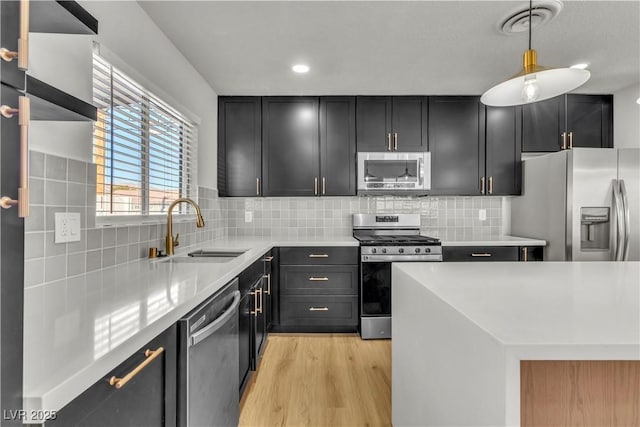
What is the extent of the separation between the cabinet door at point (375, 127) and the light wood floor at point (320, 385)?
188cm

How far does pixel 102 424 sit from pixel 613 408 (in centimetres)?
119

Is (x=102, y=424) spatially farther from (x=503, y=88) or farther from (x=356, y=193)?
(x=356, y=193)

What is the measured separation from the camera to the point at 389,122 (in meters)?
3.40

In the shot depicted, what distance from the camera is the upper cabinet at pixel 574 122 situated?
11.1ft

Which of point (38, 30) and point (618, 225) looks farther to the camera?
point (618, 225)

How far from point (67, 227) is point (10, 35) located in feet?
3.34

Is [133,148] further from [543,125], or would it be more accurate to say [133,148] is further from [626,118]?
[626,118]

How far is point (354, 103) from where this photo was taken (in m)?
3.39

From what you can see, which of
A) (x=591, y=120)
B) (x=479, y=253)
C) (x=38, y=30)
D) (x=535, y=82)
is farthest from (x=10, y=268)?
(x=591, y=120)

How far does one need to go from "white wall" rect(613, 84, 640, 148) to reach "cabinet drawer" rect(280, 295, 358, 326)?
3.04 m

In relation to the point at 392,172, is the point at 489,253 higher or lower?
lower

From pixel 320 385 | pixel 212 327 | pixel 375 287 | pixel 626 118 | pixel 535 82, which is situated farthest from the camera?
pixel 626 118

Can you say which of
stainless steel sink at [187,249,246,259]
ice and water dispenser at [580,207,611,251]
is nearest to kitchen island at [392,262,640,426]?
stainless steel sink at [187,249,246,259]

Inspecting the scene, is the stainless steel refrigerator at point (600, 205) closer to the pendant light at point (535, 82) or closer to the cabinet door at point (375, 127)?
the cabinet door at point (375, 127)
